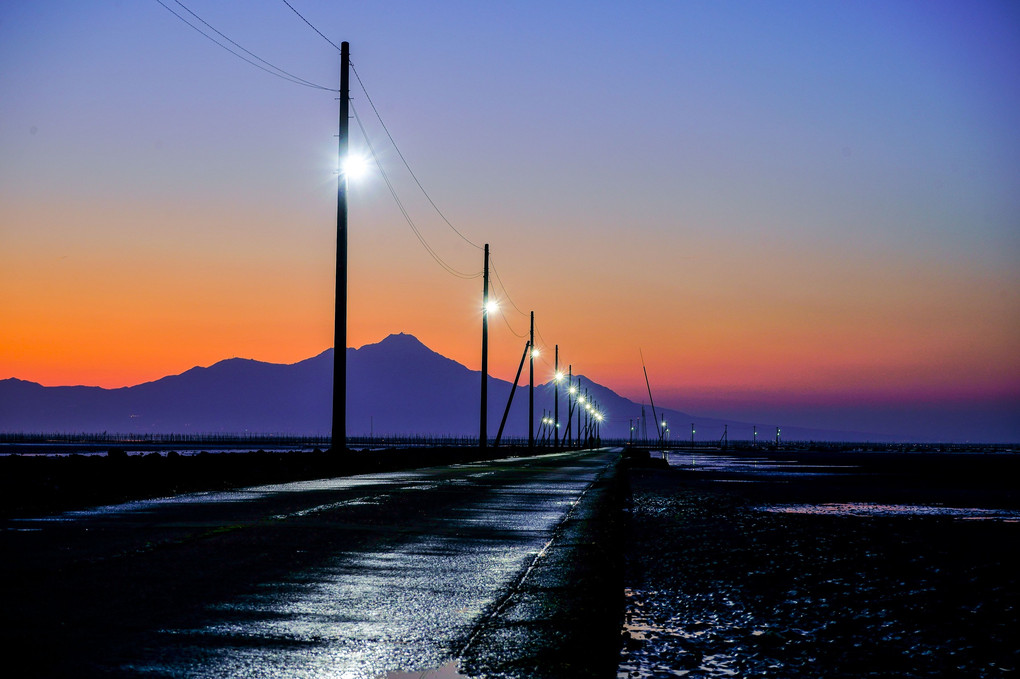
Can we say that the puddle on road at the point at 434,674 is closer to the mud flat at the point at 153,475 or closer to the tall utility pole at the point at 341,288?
the mud flat at the point at 153,475

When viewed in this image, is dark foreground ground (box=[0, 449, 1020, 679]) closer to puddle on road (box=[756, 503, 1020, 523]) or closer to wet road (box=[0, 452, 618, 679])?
wet road (box=[0, 452, 618, 679])

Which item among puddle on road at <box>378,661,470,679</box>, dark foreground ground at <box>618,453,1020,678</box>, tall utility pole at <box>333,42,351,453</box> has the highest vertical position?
tall utility pole at <box>333,42,351,453</box>

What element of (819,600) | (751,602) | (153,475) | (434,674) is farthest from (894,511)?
(434,674)

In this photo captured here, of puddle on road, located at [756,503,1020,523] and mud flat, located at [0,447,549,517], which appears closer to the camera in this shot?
mud flat, located at [0,447,549,517]

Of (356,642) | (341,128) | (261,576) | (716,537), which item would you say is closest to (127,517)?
(261,576)

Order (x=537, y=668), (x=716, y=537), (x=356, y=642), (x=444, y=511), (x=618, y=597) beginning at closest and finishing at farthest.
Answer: (x=537, y=668) → (x=356, y=642) → (x=618, y=597) → (x=444, y=511) → (x=716, y=537)

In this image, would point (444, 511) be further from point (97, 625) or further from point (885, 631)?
point (97, 625)

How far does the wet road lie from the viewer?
16.6ft

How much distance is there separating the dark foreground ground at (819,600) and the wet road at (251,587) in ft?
4.44

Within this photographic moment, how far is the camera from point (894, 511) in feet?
88.5

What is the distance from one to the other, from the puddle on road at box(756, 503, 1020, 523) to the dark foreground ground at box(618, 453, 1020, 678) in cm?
390

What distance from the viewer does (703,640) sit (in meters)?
7.28

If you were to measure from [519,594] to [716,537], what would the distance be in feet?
33.9

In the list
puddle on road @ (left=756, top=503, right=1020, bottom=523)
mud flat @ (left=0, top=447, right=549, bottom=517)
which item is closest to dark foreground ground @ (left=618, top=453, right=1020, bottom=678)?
puddle on road @ (left=756, top=503, right=1020, bottom=523)
